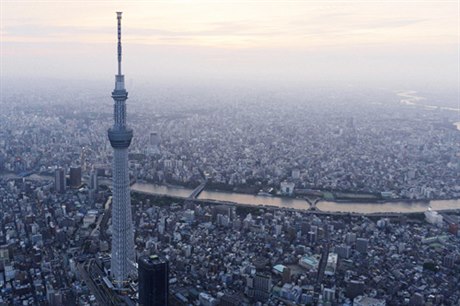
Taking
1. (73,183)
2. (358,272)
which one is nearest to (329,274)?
(358,272)

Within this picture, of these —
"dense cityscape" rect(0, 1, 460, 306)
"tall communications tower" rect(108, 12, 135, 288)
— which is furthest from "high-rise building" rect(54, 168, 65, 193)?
"tall communications tower" rect(108, 12, 135, 288)

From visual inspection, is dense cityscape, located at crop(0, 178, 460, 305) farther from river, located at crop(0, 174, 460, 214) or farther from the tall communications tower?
river, located at crop(0, 174, 460, 214)

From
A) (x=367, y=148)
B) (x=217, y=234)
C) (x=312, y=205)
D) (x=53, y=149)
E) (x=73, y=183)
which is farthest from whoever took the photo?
(x=367, y=148)

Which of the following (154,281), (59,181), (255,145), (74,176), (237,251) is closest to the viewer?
(154,281)

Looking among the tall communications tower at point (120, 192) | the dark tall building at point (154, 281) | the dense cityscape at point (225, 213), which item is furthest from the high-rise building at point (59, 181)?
the dark tall building at point (154, 281)

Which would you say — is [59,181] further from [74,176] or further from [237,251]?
[237,251]

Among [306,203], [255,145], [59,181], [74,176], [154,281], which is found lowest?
[306,203]

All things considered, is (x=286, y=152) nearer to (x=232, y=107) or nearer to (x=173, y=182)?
(x=173, y=182)

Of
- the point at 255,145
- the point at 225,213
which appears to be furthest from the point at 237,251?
the point at 255,145
